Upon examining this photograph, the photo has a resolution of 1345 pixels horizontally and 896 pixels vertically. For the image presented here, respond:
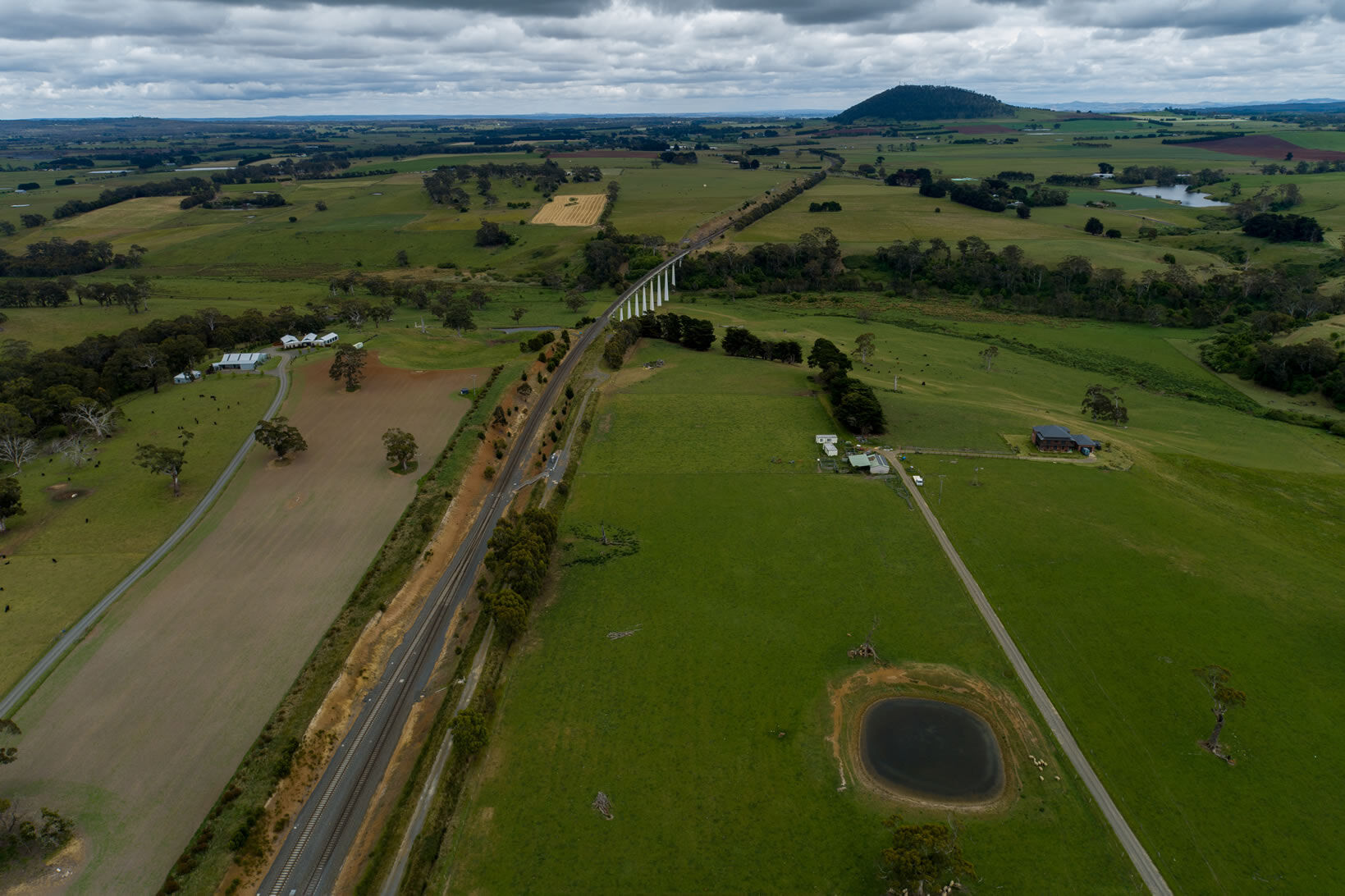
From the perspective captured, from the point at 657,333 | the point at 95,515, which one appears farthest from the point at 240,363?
the point at 657,333

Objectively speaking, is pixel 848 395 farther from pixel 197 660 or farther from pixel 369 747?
pixel 197 660

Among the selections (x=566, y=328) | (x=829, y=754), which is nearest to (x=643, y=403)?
(x=566, y=328)

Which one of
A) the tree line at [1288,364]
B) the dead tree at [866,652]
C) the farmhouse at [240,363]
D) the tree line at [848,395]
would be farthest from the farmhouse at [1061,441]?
the farmhouse at [240,363]

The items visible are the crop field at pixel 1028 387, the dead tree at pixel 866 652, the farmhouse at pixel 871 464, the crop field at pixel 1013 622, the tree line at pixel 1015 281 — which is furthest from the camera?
the tree line at pixel 1015 281

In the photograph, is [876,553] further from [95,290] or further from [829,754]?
[95,290]

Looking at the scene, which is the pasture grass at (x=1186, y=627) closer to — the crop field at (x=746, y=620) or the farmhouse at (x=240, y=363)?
the crop field at (x=746, y=620)

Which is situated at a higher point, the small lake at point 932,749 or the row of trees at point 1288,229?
the row of trees at point 1288,229
